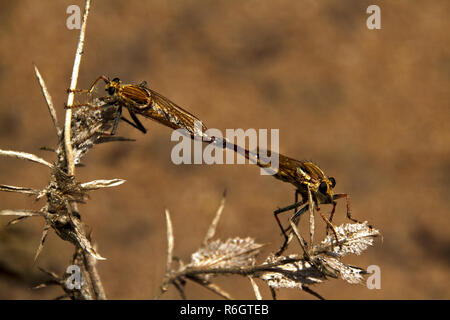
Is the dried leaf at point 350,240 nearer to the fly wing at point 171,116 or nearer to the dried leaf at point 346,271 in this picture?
the dried leaf at point 346,271

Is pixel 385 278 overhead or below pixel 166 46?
below

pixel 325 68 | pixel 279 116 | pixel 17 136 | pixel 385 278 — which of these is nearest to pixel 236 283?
pixel 385 278

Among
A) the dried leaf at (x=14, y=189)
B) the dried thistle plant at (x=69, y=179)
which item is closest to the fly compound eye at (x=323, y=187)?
A: the dried thistle plant at (x=69, y=179)

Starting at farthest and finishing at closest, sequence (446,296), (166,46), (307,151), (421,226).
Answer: (166,46)
(307,151)
(421,226)
(446,296)

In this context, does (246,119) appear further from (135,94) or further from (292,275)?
(292,275)

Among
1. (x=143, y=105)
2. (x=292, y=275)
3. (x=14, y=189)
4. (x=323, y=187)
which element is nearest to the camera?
(x=14, y=189)

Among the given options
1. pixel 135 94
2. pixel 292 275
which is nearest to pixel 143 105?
pixel 135 94

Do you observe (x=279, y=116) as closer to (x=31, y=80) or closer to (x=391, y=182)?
(x=391, y=182)

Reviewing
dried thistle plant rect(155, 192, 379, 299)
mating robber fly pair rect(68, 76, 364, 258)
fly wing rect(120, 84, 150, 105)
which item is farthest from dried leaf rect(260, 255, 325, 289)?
fly wing rect(120, 84, 150, 105)
